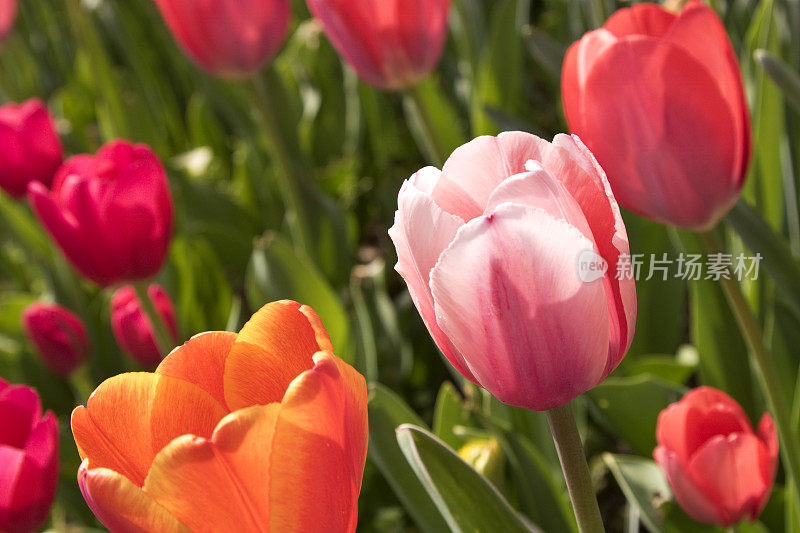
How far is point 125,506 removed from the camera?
39cm

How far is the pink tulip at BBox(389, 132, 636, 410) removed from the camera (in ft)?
1.35

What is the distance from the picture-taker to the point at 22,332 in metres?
1.58

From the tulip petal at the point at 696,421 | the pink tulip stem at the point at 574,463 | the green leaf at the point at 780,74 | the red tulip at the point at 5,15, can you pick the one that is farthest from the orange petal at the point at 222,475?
the red tulip at the point at 5,15

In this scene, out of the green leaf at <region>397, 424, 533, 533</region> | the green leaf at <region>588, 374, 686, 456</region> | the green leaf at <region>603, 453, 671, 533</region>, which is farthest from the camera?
A: the green leaf at <region>588, 374, 686, 456</region>

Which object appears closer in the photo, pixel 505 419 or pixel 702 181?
pixel 702 181

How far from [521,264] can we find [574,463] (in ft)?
0.34

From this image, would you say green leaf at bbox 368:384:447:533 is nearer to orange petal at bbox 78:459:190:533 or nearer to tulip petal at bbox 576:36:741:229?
tulip petal at bbox 576:36:741:229

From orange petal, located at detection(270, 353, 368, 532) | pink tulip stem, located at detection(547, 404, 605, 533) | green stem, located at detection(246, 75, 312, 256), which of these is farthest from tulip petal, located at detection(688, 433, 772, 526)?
green stem, located at detection(246, 75, 312, 256)

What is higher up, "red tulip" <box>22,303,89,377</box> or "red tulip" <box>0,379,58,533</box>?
"red tulip" <box>0,379,58,533</box>

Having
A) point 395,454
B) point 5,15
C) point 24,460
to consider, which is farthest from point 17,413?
point 5,15

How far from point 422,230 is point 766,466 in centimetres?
45

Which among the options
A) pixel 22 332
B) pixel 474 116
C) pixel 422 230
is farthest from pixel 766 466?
pixel 22 332

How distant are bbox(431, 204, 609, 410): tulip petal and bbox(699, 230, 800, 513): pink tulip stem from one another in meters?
0.31

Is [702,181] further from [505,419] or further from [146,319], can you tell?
[146,319]
